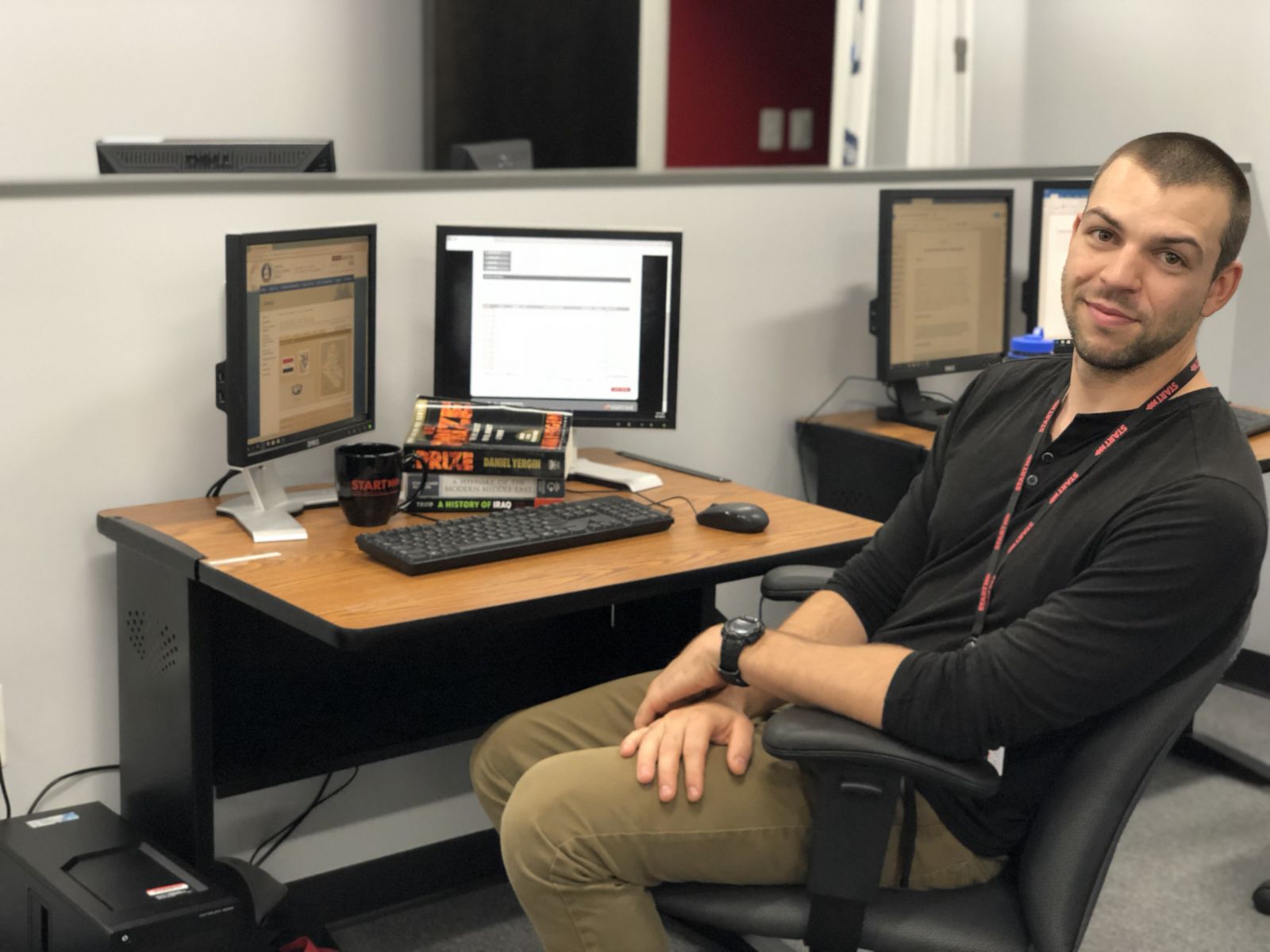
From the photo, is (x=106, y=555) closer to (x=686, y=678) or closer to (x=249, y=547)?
(x=249, y=547)

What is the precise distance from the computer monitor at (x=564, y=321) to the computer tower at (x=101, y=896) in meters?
0.85

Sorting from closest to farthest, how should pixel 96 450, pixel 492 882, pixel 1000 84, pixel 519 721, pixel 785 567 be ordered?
pixel 519 721 → pixel 785 567 → pixel 96 450 → pixel 492 882 → pixel 1000 84

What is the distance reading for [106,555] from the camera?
2.18m

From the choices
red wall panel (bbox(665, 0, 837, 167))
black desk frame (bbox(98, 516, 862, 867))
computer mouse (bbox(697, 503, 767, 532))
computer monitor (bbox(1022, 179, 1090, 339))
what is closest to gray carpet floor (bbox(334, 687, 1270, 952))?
black desk frame (bbox(98, 516, 862, 867))

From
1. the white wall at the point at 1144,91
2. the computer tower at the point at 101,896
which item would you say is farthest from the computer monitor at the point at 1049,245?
the computer tower at the point at 101,896

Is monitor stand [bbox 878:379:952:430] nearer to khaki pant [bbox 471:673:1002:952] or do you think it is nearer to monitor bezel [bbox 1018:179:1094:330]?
monitor bezel [bbox 1018:179:1094:330]

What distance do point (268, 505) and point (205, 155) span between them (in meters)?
0.62

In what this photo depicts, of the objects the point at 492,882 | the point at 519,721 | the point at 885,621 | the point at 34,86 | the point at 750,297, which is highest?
the point at 34,86

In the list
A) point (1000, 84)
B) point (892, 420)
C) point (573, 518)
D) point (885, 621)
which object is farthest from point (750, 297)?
point (1000, 84)

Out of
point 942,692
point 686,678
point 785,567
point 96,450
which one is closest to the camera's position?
point 942,692

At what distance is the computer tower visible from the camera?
175 cm

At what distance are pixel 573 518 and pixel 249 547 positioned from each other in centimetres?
45

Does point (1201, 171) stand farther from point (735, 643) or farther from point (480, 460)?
point (480, 460)

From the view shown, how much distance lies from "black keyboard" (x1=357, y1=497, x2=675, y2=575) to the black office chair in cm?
58
